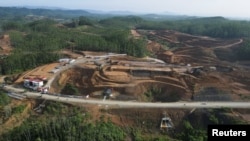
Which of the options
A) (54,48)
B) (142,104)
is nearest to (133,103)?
(142,104)

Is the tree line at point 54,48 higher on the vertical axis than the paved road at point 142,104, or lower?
higher

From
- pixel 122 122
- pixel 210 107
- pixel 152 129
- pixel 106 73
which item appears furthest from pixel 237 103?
pixel 106 73

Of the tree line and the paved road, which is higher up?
the tree line

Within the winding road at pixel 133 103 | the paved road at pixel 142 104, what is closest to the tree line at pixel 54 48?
the winding road at pixel 133 103

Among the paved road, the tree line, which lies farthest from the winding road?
the tree line

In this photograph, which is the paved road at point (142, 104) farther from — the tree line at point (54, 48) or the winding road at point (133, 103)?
the tree line at point (54, 48)

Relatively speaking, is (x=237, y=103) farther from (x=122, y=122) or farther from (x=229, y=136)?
(x=229, y=136)

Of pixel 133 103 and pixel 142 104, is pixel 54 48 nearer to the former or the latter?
pixel 133 103

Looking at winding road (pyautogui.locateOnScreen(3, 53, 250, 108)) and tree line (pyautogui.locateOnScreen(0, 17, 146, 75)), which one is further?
tree line (pyautogui.locateOnScreen(0, 17, 146, 75))

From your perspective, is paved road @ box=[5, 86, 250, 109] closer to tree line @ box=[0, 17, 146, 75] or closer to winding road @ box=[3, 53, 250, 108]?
winding road @ box=[3, 53, 250, 108]

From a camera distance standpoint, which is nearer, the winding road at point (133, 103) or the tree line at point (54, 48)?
the winding road at point (133, 103)

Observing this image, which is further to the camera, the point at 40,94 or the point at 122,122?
the point at 40,94
